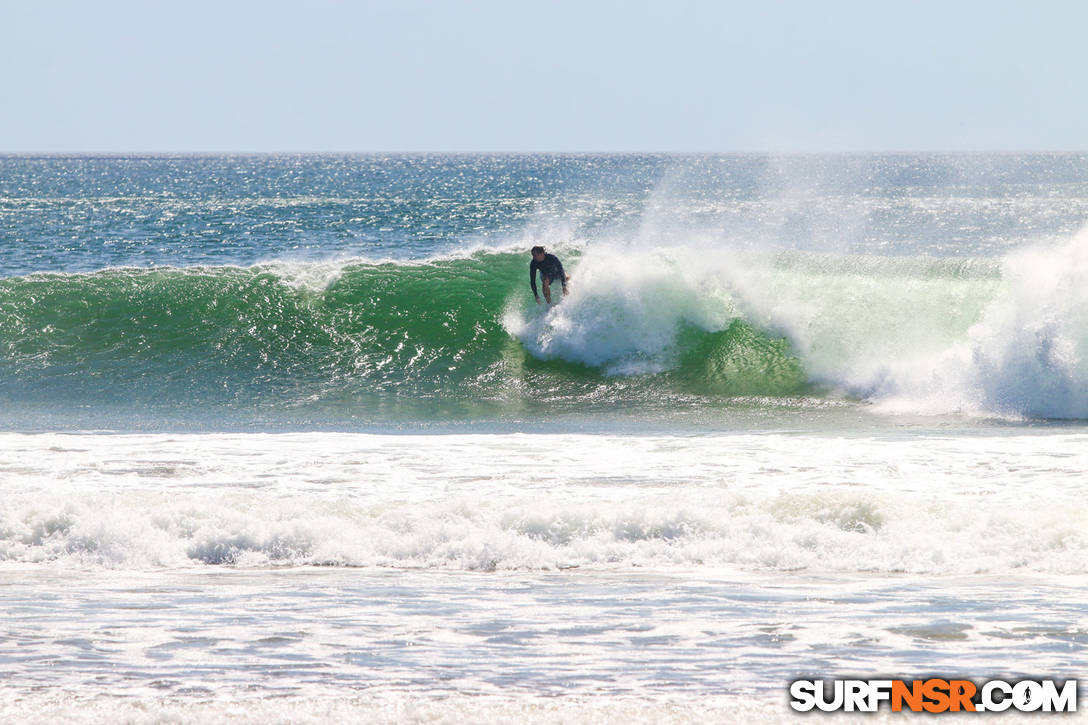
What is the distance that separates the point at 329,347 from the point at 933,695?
1151 centimetres

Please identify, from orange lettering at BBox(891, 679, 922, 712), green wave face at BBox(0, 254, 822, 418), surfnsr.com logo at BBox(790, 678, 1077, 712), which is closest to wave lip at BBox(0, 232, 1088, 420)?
green wave face at BBox(0, 254, 822, 418)

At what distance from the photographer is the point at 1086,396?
1182cm

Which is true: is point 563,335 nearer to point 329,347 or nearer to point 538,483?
point 329,347

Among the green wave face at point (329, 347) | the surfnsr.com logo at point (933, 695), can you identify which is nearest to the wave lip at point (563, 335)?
the green wave face at point (329, 347)

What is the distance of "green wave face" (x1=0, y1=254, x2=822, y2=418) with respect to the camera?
13.2m

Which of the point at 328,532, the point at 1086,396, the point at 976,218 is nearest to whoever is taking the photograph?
the point at 328,532

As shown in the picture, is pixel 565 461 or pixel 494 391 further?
pixel 494 391

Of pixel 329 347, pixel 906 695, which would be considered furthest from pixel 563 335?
pixel 906 695

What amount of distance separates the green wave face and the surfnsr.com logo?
805 centimetres

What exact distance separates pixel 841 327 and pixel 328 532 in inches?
371

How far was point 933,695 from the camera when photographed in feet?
14.6

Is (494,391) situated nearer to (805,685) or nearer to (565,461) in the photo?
(565,461)

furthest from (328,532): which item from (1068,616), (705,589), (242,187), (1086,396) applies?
(242,187)

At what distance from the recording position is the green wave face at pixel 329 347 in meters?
13.2
